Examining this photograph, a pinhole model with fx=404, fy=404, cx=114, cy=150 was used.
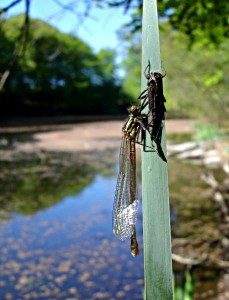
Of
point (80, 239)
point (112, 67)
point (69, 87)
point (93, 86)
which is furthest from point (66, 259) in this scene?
point (93, 86)

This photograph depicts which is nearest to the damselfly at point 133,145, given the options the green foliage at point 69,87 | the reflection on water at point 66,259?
the reflection on water at point 66,259

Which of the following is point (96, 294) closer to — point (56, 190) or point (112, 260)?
point (112, 260)

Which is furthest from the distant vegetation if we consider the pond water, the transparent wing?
the transparent wing

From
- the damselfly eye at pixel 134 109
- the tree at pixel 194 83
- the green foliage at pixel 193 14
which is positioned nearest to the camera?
the damselfly eye at pixel 134 109

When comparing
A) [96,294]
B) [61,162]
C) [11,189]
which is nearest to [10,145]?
[61,162]

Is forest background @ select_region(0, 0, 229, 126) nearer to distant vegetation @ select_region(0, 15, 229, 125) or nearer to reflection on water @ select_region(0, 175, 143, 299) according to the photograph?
distant vegetation @ select_region(0, 15, 229, 125)

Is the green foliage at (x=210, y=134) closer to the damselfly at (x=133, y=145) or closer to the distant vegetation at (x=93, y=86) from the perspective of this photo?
the distant vegetation at (x=93, y=86)

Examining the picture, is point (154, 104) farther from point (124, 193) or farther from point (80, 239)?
point (80, 239)
